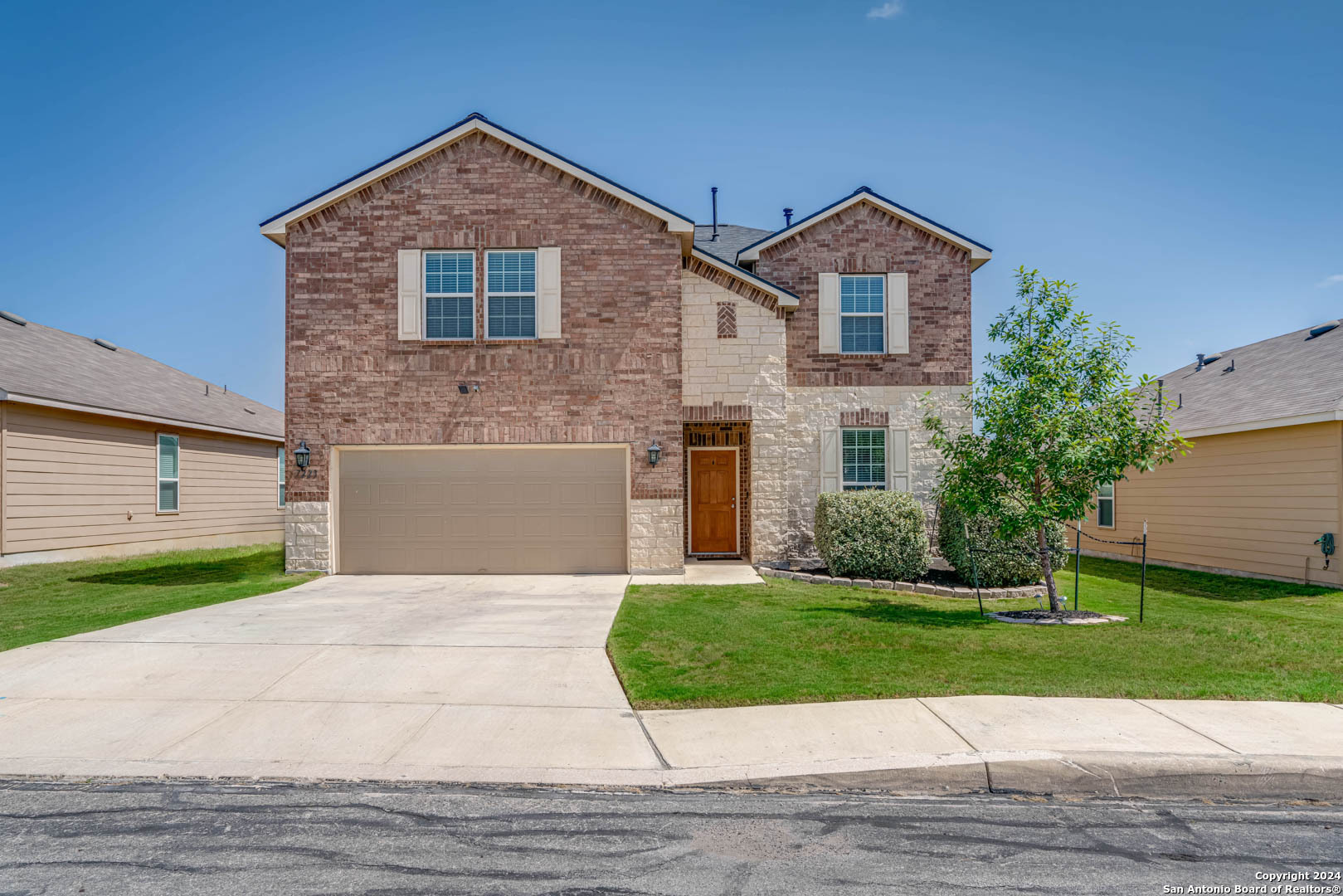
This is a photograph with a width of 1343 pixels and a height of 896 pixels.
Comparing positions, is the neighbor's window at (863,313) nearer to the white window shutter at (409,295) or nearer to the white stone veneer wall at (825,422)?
the white stone veneer wall at (825,422)

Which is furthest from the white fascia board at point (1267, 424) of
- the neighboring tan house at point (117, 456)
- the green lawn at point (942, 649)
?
the neighboring tan house at point (117, 456)

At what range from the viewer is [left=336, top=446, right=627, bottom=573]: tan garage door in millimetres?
14086

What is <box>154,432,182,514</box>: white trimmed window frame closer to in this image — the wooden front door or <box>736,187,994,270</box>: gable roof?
the wooden front door

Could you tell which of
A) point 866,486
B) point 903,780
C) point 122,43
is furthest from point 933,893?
point 122,43

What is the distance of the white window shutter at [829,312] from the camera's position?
51.7 feet

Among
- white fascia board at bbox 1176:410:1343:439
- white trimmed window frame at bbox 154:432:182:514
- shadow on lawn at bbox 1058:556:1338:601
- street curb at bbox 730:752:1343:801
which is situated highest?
white fascia board at bbox 1176:410:1343:439

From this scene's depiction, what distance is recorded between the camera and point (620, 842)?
13.5ft

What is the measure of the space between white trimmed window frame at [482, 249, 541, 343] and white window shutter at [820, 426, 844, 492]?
19.1 feet

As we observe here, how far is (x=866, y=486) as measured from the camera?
1571cm

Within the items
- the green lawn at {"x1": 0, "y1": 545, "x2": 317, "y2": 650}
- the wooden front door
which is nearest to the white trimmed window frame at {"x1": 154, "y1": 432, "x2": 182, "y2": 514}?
the green lawn at {"x1": 0, "y1": 545, "x2": 317, "y2": 650}

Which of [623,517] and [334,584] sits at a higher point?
[623,517]

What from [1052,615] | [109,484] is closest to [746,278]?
[1052,615]

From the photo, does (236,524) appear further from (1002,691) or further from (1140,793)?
(1140,793)

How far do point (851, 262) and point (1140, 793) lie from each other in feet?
40.7
